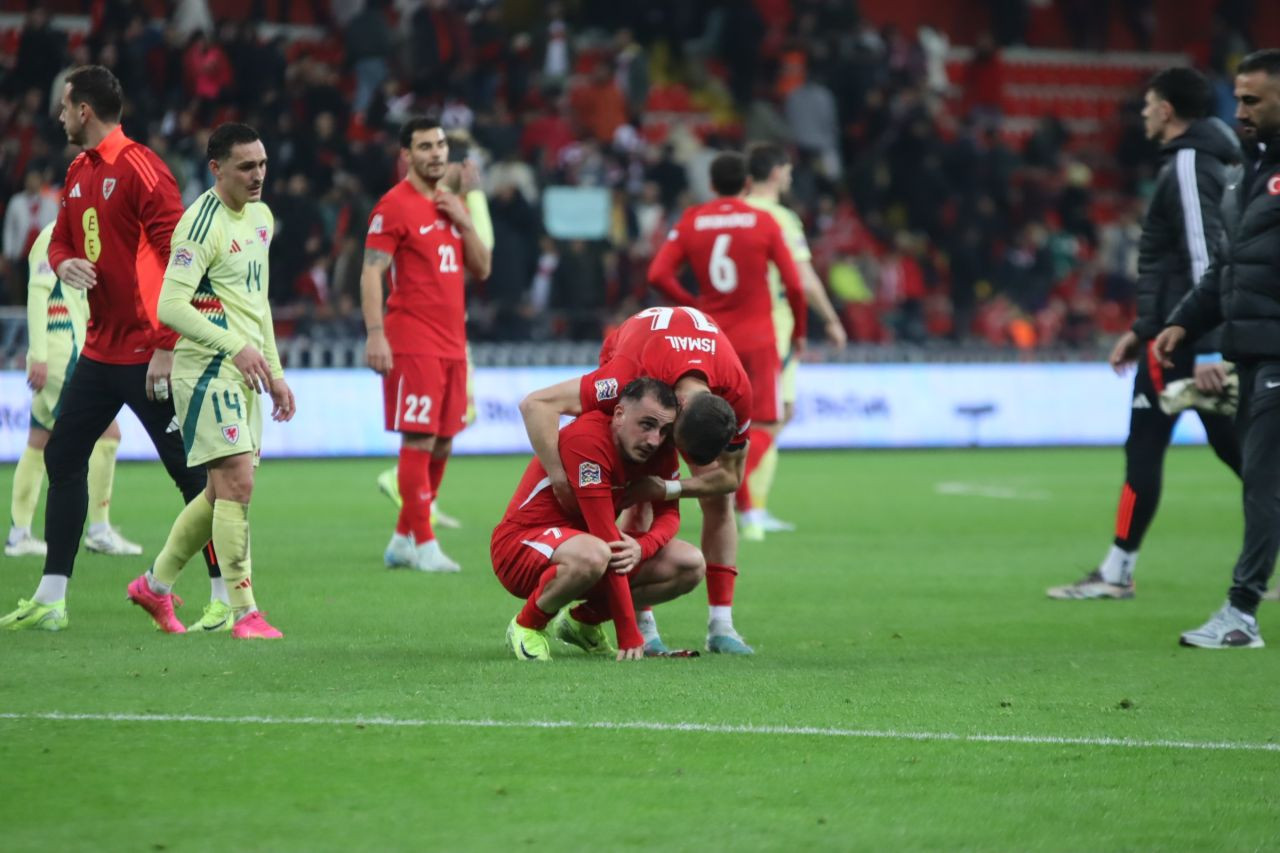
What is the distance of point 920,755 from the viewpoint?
5.50m

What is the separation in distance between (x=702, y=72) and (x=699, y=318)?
22502 mm

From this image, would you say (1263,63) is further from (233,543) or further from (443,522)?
(443,522)

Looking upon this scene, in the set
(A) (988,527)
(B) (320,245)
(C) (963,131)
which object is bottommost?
(A) (988,527)

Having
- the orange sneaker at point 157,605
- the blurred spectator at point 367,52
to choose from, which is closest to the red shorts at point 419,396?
the orange sneaker at point 157,605

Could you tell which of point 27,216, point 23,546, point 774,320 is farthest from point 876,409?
point 23,546

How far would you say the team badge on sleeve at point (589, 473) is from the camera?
22.9 feet

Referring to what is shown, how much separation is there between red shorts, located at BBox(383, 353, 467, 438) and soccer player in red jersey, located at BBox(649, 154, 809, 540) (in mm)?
1872

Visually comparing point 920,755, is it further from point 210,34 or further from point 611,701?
point 210,34

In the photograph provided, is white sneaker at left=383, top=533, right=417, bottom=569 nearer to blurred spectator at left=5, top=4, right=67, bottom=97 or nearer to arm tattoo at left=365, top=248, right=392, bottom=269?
arm tattoo at left=365, top=248, right=392, bottom=269

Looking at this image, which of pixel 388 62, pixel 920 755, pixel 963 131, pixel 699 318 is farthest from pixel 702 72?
pixel 920 755

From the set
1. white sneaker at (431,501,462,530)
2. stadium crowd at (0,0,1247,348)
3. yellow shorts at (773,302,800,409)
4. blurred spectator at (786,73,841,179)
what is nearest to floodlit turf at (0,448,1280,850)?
white sneaker at (431,501,462,530)

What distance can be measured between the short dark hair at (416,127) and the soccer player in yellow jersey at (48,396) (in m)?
2.10

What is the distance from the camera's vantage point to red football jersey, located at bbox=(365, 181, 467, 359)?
10.7m

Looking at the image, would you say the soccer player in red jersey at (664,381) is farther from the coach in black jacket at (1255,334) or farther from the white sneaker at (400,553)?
the white sneaker at (400,553)
